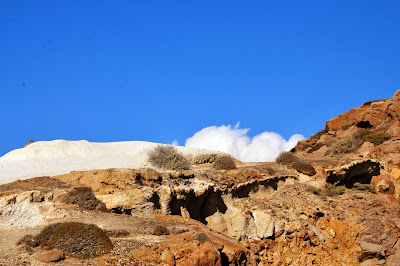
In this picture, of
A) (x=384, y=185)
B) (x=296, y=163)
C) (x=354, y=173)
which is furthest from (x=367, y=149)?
(x=296, y=163)

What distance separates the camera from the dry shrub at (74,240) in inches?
374

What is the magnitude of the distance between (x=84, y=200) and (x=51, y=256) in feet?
18.7

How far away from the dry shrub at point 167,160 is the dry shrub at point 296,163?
652cm

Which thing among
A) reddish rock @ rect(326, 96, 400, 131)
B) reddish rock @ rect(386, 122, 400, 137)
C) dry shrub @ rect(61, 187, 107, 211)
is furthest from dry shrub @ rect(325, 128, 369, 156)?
dry shrub @ rect(61, 187, 107, 211)

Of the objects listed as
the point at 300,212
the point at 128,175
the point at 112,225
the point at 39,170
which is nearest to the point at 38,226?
the point at 112,225

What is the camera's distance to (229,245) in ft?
39.8

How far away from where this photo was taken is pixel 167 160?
912 inches

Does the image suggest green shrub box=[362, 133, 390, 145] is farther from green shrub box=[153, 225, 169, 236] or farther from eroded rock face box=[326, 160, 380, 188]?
green shrub box=[153, 225, 169, 236]

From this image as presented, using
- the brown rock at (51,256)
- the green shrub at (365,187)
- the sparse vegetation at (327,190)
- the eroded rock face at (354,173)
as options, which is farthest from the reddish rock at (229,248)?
the green shrub at (365,187)

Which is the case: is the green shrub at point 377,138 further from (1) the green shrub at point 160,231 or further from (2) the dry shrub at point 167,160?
(1) the green shrub at point 160,231

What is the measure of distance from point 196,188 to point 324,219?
721cm

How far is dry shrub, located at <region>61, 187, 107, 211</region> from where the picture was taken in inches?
569

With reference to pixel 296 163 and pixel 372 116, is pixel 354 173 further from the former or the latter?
pixel 372 116

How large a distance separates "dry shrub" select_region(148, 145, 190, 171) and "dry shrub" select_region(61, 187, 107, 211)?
8.16 meters
